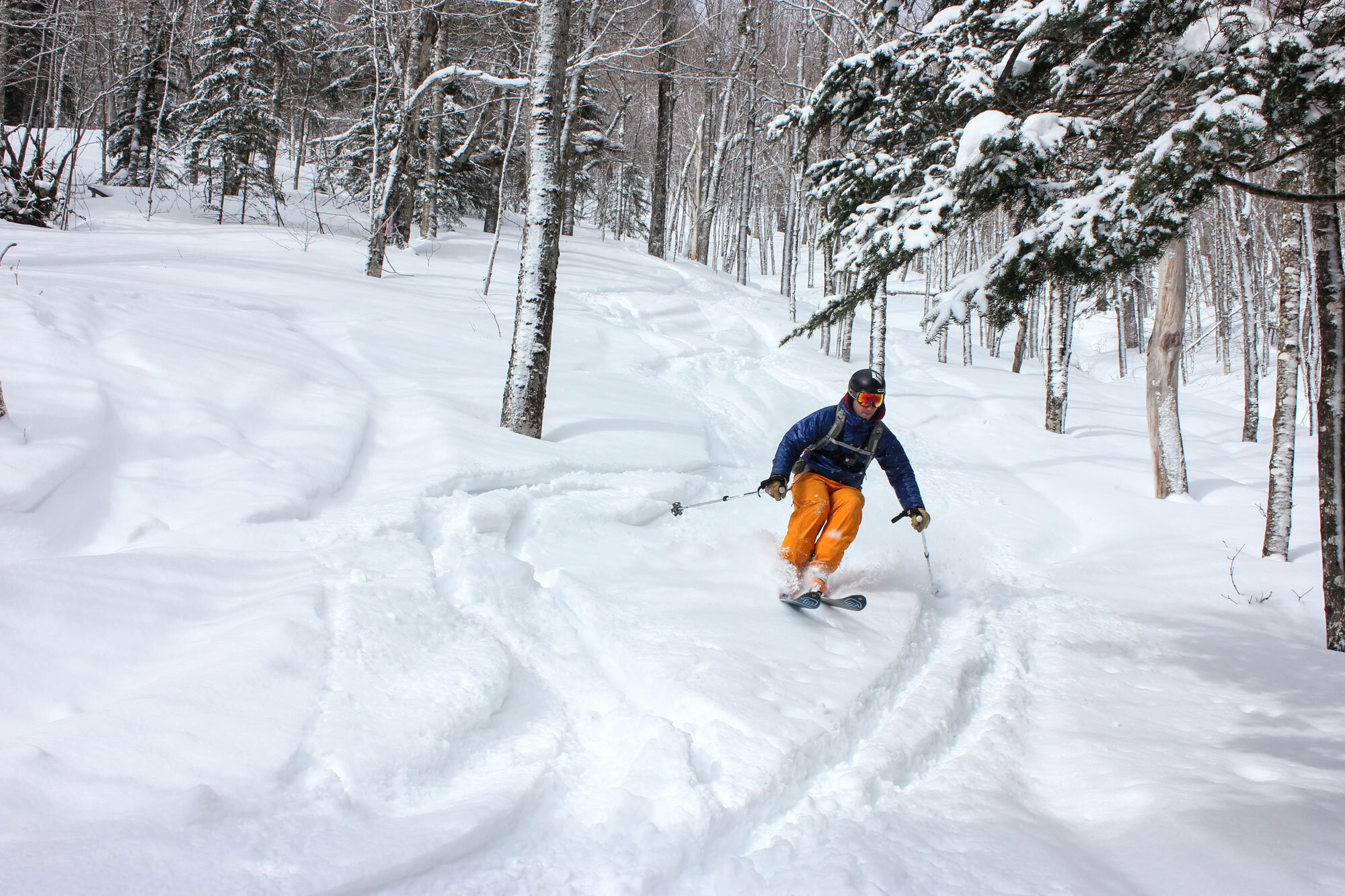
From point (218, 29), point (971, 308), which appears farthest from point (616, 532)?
point (218, 29)

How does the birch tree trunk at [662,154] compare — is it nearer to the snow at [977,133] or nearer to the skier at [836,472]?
the skier at [836,472]

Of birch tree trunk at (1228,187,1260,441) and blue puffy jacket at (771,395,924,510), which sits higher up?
birch tree trunk at (1228,187,1260,441)

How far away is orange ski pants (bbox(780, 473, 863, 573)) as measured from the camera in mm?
4785

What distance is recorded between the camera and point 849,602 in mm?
4516

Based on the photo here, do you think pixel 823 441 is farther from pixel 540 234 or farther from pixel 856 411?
pixel 540 234

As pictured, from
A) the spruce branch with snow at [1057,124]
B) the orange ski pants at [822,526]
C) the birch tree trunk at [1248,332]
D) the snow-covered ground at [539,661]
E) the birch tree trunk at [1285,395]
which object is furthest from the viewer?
the birch tree trunk at [1248,332]

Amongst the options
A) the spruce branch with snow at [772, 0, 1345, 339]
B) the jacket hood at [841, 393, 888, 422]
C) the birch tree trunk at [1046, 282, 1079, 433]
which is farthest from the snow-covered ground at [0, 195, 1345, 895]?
the birch tree trunk at [1046, 282, 1079, 433]

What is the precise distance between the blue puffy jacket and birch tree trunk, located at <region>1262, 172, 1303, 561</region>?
4288mm

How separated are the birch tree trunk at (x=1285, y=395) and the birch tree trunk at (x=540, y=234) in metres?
6.86

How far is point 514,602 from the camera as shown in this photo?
12.5 feet

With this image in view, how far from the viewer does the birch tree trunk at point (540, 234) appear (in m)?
5.87

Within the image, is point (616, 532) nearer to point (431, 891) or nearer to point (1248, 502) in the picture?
point (431, 891)

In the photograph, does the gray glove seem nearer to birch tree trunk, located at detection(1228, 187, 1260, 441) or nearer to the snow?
the snow

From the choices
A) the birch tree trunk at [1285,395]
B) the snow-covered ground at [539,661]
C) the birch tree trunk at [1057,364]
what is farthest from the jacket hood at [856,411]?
the birch tree trunk at [1057,364]
